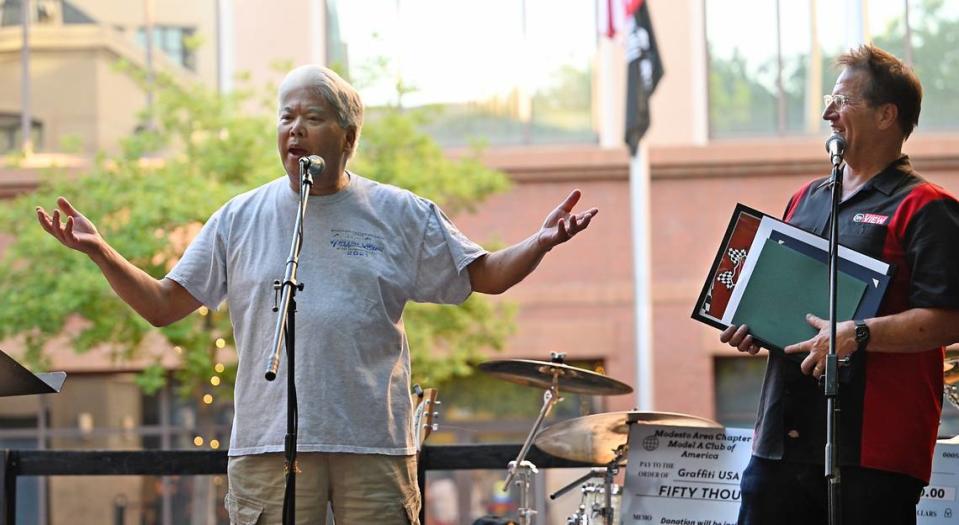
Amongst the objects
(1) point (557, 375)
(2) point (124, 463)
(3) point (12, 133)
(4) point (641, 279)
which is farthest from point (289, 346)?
(3) point (12, 133)

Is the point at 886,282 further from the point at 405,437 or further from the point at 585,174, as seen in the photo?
the point at 585,174

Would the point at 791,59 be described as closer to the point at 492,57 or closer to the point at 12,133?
the point at 492,57

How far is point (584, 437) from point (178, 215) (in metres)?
7.04

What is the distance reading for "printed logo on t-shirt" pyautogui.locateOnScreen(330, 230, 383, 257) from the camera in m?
4.25

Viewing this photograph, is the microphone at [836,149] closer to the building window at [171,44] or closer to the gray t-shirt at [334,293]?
the gray t-shirt at [334,293]

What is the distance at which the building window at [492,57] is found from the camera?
16.8m

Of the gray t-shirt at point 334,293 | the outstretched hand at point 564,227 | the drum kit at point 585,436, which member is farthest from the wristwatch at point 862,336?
the drum kit at point 585,436

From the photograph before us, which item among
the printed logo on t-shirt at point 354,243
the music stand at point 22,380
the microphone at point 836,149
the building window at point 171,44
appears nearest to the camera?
the microphone at point 836,149

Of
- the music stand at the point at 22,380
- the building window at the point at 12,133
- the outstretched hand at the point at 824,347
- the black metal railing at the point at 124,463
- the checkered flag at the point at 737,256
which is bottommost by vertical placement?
the black metal railing at the point at 124,463

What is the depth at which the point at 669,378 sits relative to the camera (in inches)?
625

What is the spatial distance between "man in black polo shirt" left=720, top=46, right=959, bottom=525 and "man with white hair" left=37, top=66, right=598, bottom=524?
2.63 ft

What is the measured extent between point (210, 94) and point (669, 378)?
20.4ft

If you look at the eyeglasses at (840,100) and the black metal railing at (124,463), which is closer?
the eyeglasses at (840,100)

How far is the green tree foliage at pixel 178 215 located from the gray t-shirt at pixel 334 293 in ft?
25.8
